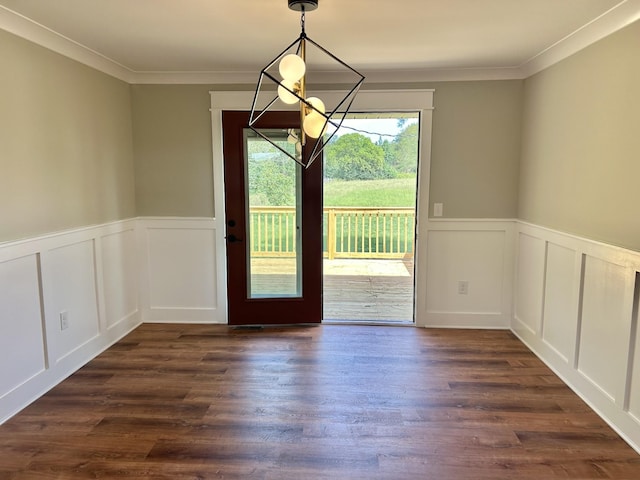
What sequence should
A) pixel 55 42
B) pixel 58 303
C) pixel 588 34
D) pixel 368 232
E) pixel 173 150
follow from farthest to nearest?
pixel 368 232, pixel 173 150, pixel 58 303, pixel 55 42, pixel 588 34

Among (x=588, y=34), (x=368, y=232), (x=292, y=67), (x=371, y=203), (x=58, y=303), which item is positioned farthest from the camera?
(x=371, y=203)

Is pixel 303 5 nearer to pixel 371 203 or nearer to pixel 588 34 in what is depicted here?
pixel 588 34

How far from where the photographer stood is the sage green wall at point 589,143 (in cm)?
219

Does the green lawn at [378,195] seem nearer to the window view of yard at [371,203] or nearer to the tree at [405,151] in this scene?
the window view of yard at [371,203]

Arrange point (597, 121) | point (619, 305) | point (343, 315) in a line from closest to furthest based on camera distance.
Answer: point (619, 305) → point (597, 121) → point (343, 315)

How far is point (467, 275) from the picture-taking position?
12.4ft

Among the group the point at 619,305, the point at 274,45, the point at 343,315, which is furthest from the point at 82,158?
the point at 619,305

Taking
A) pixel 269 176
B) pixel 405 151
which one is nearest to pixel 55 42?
pixel 269 176

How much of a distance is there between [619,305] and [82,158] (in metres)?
3.52

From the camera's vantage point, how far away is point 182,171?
12.3 feet

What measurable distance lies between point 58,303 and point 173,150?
1605mm

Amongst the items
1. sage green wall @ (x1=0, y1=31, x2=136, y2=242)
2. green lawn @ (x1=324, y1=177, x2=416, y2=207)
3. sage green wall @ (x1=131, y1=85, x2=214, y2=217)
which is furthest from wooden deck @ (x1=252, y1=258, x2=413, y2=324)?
sage green wall @ (x1=0, y1=31, x2=136, y2=242)

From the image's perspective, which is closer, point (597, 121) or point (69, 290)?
point (597, 121)

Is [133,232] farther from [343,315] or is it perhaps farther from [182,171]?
[343,315]
